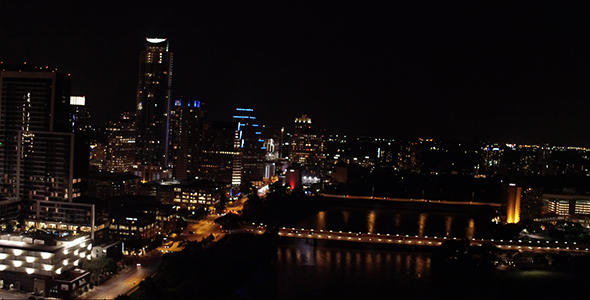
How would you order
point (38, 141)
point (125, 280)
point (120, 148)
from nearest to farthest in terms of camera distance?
point (125, 280) < point (38, 141) < point (120, 148)

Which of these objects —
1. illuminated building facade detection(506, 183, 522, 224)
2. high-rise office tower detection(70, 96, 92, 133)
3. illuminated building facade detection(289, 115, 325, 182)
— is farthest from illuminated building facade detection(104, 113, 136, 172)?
illuminated building facade detection(506, 183, 522, 224)

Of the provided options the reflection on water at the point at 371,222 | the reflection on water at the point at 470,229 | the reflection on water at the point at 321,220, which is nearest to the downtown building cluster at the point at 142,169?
the reflection on water at the point at 470,229

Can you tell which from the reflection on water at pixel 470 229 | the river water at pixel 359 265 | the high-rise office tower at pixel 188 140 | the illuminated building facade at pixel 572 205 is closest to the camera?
the river water at pixel 359 265

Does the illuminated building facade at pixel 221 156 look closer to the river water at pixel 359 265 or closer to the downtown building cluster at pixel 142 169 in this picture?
the downtown building cluster at pixel 142 169

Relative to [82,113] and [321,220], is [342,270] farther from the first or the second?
[82,113]

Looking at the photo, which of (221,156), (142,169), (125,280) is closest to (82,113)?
(142,169)

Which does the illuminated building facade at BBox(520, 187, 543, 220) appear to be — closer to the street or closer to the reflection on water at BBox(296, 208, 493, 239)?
the reflection on water at BBox(296, 208, 493, 239)
